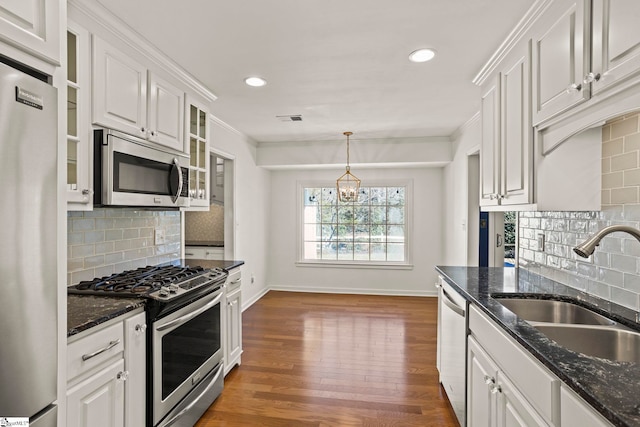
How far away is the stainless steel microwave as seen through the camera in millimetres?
1824

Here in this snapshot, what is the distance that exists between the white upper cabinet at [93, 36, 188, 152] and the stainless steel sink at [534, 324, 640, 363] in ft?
7.88

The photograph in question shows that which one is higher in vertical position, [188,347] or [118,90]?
[118,90]

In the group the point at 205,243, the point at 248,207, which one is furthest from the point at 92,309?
the point at 205,243

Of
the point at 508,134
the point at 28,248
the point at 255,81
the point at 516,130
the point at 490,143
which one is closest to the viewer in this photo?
the point at 28,248

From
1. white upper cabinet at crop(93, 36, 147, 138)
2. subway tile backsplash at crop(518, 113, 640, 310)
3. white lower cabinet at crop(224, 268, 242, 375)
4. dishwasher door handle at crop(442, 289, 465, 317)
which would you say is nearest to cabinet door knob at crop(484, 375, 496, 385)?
dishwasher door handle at crop(442, 289, 465, 317)

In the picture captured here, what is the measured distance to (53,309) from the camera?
106 cm

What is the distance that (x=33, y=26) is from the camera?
3.39ft

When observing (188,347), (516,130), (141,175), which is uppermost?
(516,130)

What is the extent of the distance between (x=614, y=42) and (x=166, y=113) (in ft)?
8.03

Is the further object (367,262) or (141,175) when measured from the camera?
(367,262)

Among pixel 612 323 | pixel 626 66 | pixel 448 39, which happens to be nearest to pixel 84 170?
pixel 448 39

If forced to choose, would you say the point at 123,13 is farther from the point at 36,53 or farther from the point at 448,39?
the point at 448,39

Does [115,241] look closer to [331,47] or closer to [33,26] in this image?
[33,26]

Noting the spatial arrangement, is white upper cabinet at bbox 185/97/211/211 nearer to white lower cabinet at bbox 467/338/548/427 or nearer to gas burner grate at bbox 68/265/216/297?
gas burner grate at bbox 68/265/216/297
